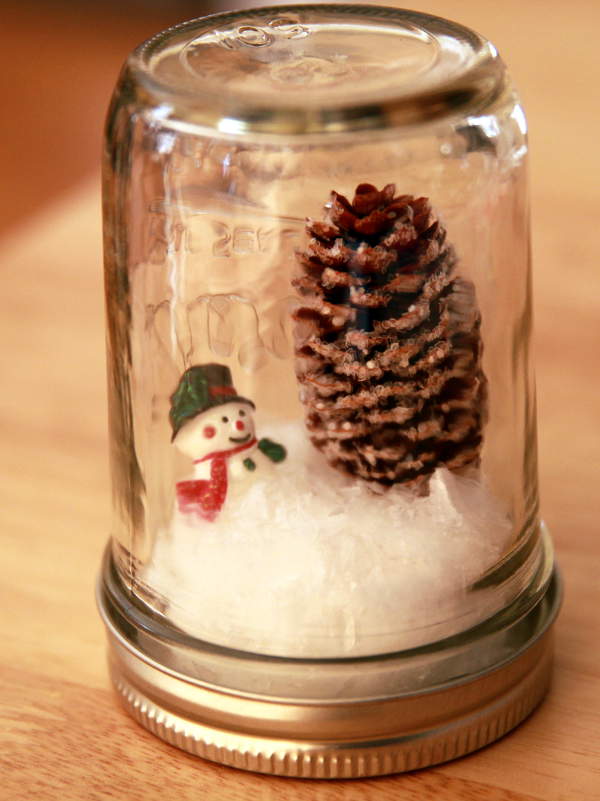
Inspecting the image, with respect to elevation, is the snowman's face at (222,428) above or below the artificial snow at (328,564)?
above

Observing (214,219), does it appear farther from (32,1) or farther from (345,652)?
(32,1)

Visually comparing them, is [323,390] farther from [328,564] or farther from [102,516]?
[102,516]

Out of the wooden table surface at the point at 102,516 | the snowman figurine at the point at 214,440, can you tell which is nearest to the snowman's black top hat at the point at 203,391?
the snowman figurine at the point at 214,440

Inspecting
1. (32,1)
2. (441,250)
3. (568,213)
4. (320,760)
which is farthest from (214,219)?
(32,1)

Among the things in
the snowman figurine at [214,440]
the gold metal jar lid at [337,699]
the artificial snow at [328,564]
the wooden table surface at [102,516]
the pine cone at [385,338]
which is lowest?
the wooden table surface at [102,516]

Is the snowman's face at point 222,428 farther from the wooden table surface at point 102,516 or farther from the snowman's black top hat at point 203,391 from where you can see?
the wooden table surface at point 102,516
